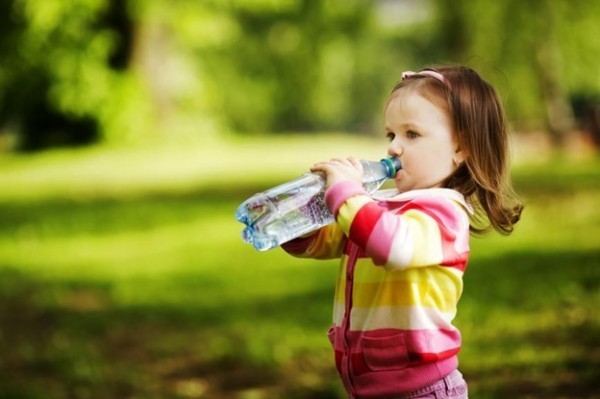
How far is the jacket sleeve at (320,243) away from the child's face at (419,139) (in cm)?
28

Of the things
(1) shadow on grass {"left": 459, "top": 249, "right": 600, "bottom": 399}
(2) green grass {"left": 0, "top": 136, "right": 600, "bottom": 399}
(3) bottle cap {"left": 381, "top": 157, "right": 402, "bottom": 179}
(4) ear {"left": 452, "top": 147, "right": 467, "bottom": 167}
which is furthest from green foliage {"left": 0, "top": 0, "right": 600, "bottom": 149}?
(3) bottle cap {"left": 381, "top": 157, "right": 402, "bottom": 179}

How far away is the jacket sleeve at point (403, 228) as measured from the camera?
234 centimetres

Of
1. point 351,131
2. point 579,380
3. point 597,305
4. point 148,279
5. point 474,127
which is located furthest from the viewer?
point 351,131

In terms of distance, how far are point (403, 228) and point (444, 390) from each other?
0.50 meters

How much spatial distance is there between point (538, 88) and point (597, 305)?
835 inches

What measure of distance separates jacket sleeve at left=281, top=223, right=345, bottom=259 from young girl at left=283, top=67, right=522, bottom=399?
108 mm

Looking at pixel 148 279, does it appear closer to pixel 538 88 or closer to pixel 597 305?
pixel 597 305

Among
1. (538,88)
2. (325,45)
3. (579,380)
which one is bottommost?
(579,380)

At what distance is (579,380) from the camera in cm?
495

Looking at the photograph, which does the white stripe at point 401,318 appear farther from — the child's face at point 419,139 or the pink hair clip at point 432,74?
the pink hair clip at point 432,74

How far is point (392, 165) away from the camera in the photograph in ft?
8.54

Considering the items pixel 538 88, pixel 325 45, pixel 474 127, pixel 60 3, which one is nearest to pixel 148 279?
pixel 474 127

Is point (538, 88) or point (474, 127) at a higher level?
point (538, 88)

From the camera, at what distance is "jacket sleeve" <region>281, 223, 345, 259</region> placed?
2.79m
